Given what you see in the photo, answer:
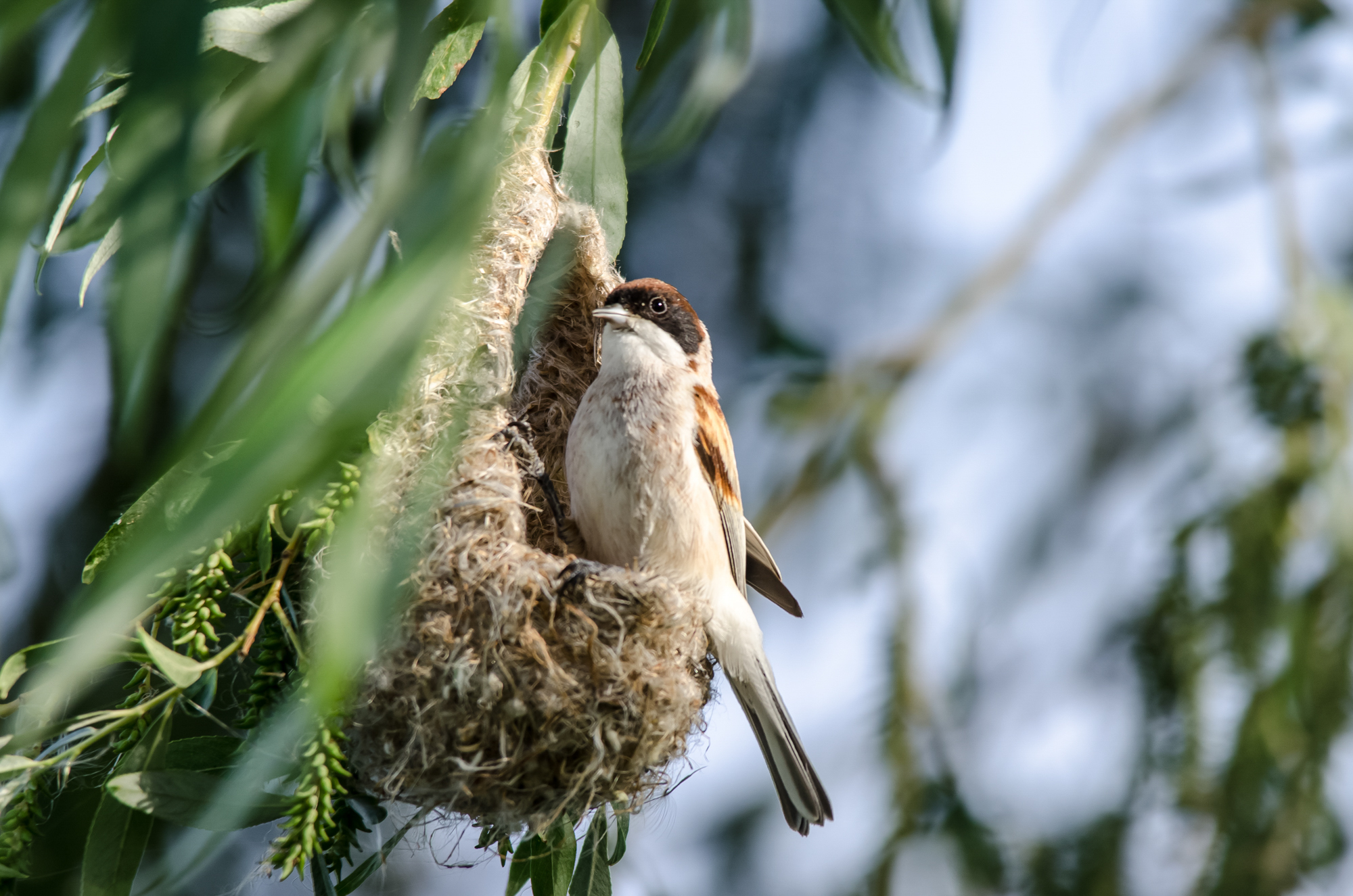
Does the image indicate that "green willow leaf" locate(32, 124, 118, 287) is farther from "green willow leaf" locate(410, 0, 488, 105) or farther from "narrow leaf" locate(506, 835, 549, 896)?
"narrow leaf" locate(506, 835, 549, 896)

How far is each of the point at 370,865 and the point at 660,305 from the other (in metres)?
1.45

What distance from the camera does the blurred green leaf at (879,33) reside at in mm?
2275

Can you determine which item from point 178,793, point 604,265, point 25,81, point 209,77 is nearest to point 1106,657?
point 604,265

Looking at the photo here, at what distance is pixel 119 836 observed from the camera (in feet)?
5.78

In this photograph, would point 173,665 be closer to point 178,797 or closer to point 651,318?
point 178,797

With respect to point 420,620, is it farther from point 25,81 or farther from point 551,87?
point 25,81

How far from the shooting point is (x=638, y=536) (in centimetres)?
247

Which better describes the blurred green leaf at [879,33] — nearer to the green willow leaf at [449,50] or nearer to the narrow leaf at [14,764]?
the green willow leaf at [449,50]

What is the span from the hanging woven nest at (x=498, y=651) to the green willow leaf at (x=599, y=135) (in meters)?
0.30

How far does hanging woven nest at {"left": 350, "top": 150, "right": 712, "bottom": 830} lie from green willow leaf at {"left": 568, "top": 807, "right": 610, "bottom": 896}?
0.17 meters

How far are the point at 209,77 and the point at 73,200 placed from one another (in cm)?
40

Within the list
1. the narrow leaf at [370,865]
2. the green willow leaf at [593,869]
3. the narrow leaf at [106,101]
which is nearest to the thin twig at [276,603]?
the narrow leaf at [370,865]

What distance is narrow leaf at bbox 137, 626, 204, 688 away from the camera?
1578 mm

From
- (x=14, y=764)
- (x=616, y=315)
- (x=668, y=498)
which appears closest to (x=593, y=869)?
(x=668, y=498)
